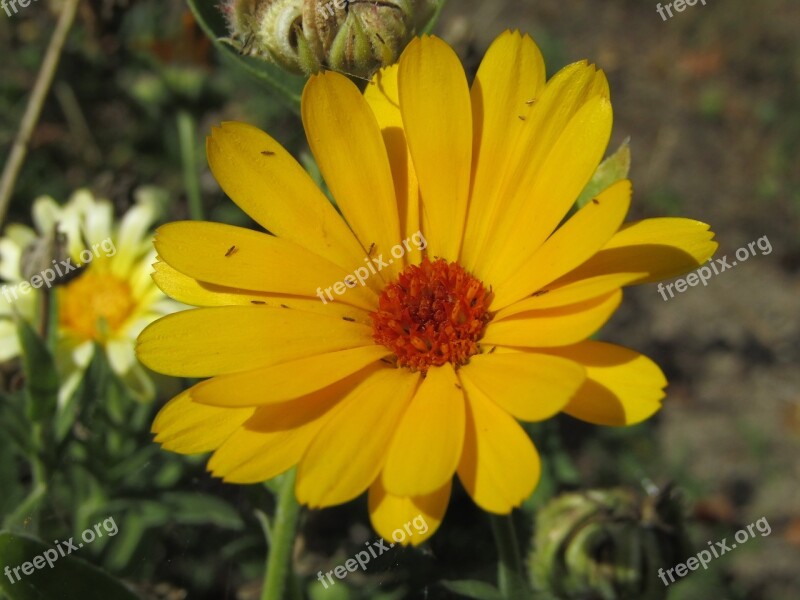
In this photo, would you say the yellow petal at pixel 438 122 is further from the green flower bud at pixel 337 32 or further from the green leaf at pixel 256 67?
the green leaf at pixel 256 67

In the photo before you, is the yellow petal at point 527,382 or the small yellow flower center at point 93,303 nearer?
the yellow petal at point 527,382

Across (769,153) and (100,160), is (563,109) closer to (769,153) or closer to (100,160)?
(100,160)

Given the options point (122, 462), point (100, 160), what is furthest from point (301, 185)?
point (100, 160)

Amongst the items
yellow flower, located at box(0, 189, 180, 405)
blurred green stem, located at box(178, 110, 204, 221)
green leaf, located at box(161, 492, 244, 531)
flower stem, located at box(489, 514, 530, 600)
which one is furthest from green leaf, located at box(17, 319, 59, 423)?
flower stem, located at box(489, 514, 530, 600)

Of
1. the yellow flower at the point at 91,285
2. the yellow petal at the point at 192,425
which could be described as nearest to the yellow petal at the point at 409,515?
the yellow petal at the point at 192,425

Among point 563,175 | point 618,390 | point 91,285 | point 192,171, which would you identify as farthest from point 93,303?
point 618,390

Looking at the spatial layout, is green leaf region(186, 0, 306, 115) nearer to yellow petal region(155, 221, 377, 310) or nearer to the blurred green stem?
yellow petal region(155, 221, 377, 310)

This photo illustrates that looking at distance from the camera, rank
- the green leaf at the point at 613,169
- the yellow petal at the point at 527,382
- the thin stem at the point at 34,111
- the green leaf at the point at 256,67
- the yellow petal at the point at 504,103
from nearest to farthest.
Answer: the yellow petal at the point at 527,382
the yellow petal at the point at 504,103
the green leaf at the point at 613,169
the green leaf at the point at 256,67
the thin stem at the point at 34,111
